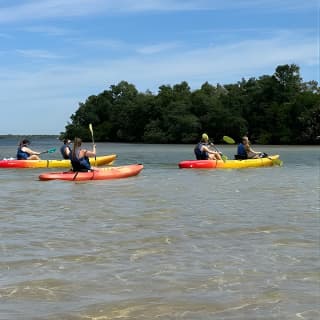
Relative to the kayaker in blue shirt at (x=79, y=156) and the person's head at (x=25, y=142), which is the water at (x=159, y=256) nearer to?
the kayaker in blue shirt at (x=79, y=156)

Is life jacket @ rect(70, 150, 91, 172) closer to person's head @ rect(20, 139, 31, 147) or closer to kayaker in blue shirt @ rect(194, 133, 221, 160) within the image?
person's head @ rect(20, 139, 31, 147)

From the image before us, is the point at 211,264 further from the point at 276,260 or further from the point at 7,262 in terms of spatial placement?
the point at 7,262

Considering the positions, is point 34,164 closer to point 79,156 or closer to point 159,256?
point 79,156

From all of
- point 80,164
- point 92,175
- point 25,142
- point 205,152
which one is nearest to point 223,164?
point 205,152

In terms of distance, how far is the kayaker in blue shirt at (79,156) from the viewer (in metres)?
14.7

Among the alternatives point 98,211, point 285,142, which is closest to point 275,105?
point 285,142

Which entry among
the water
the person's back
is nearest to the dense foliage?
the person's back

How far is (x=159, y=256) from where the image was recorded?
6312 mm

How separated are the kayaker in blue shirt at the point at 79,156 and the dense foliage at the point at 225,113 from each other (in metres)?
49.3

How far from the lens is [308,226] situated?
8148mm

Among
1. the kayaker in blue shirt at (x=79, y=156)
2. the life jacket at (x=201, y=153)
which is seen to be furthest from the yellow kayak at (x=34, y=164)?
the kayaker in blue shirt at (x=79, y=156)

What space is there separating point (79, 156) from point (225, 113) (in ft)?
200

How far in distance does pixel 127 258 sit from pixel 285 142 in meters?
60.8

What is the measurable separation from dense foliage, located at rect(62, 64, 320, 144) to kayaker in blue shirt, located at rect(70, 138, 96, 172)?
49287 millimetres
